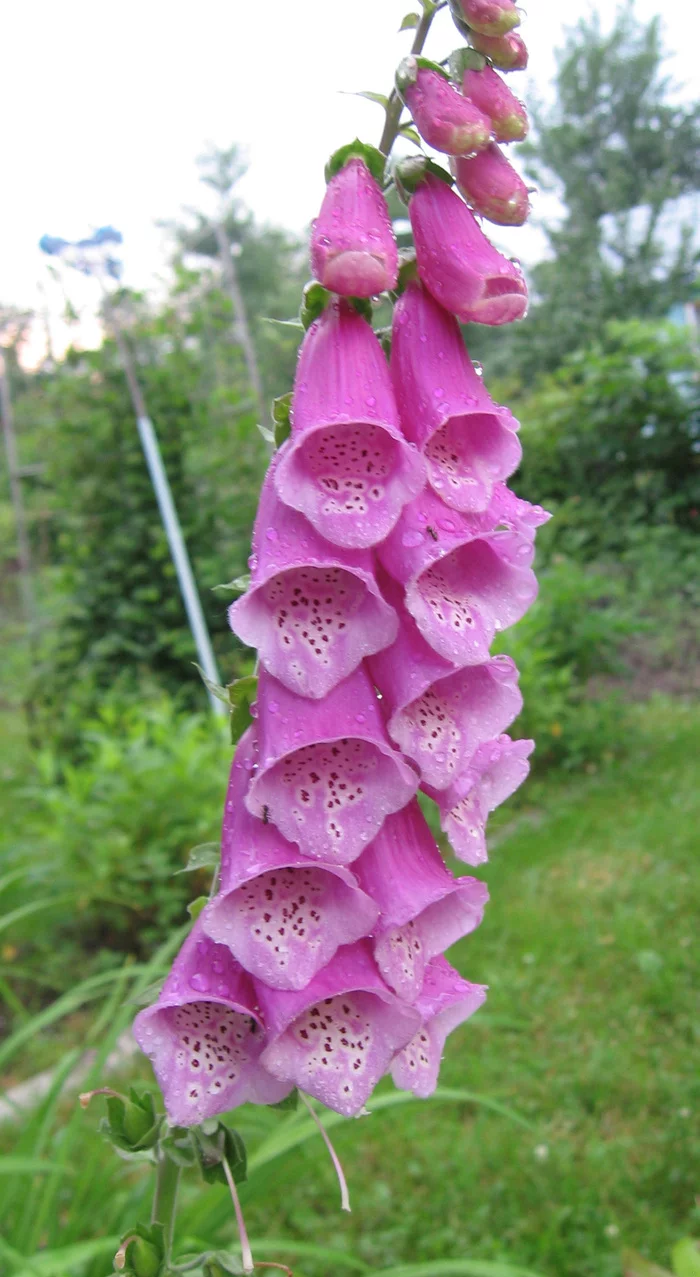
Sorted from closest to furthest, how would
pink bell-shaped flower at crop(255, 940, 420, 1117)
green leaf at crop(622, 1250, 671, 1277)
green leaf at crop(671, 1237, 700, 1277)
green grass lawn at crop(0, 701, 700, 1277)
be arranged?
1. pink bell-shaped flower at crop(255, 940, 420, 1117)
2. green leaf at crop(671, 1237, 700, 1277)
3. green leaf at crop(622, 1250, 671, 1277)
4. green grass lawn at crop(0, 701, 700, 1277)

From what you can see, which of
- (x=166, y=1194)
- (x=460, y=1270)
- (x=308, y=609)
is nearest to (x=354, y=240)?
(x=308, y=609)

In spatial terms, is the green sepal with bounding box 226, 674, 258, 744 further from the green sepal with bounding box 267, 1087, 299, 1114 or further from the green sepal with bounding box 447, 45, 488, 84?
the green sepal with bounding box 447, 45, 488, 84

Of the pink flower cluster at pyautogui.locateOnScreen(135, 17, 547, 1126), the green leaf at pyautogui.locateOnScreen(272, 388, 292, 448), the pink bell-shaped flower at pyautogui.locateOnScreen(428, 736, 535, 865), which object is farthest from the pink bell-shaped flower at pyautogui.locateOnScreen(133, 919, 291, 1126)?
the green leaf at pyautogui.locateOnScreen(272, 388, 292, 448)

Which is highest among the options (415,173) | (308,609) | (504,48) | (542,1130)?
(504,48)

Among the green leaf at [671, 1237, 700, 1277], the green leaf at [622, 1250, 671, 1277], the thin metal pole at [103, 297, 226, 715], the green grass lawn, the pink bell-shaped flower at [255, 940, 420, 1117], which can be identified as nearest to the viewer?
the pink bell-shaped flower at [255, 940, 420, 1117]

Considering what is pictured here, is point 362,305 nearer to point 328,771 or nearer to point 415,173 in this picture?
point 415,173

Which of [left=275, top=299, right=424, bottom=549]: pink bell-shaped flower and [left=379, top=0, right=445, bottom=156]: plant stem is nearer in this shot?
[left=275, top=299, right=424, bottom=549]: pink bell-shaped flower
